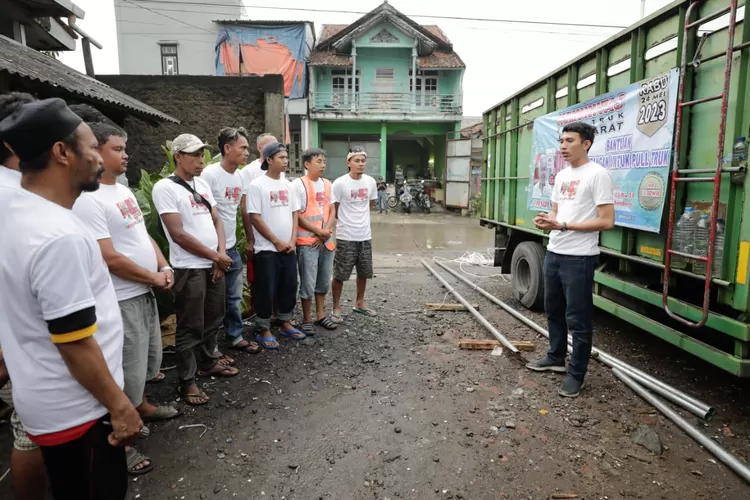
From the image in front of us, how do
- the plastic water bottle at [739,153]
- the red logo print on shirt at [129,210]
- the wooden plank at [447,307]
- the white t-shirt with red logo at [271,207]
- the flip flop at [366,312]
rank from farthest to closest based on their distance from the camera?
the wooden plank at [447,307] → the flip flop at [366,312] → the white t-shirt with red logo at [271,207] → the plastic water bottle at [739,153] → the red logo print on shirt at [129,210]

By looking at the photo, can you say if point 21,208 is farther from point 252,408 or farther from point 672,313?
point 672,313

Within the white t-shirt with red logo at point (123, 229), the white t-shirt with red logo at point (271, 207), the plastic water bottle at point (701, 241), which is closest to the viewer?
the white t-shirt with red logo at point (123, 229)

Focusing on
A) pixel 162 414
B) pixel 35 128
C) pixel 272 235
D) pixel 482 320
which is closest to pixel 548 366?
pixel 482 320

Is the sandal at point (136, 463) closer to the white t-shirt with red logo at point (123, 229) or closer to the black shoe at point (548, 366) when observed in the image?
the white t-shirt with red logo at point (123, 229)

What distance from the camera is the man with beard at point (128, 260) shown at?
7.91 feet

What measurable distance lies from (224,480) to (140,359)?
787 millimetres

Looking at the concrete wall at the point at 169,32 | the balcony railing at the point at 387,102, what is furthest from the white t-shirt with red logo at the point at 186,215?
the concrete wall at the point at 169,32

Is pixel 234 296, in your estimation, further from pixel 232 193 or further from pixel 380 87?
pixel 380 87

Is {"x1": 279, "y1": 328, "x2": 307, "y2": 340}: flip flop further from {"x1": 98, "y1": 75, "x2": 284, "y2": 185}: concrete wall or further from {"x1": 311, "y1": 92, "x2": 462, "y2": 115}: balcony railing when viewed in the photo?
{"x1": 311, "y1": 92, "x2": 462, "y2": 115}: balcony railing

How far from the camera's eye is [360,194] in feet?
16.9

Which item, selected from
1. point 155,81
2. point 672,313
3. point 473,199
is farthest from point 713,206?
point 473,199

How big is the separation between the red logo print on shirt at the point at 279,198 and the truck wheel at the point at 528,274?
2.96 meters

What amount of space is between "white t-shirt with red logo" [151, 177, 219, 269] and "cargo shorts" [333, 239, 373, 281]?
1.94m

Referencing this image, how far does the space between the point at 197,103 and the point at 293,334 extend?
6.21 m
